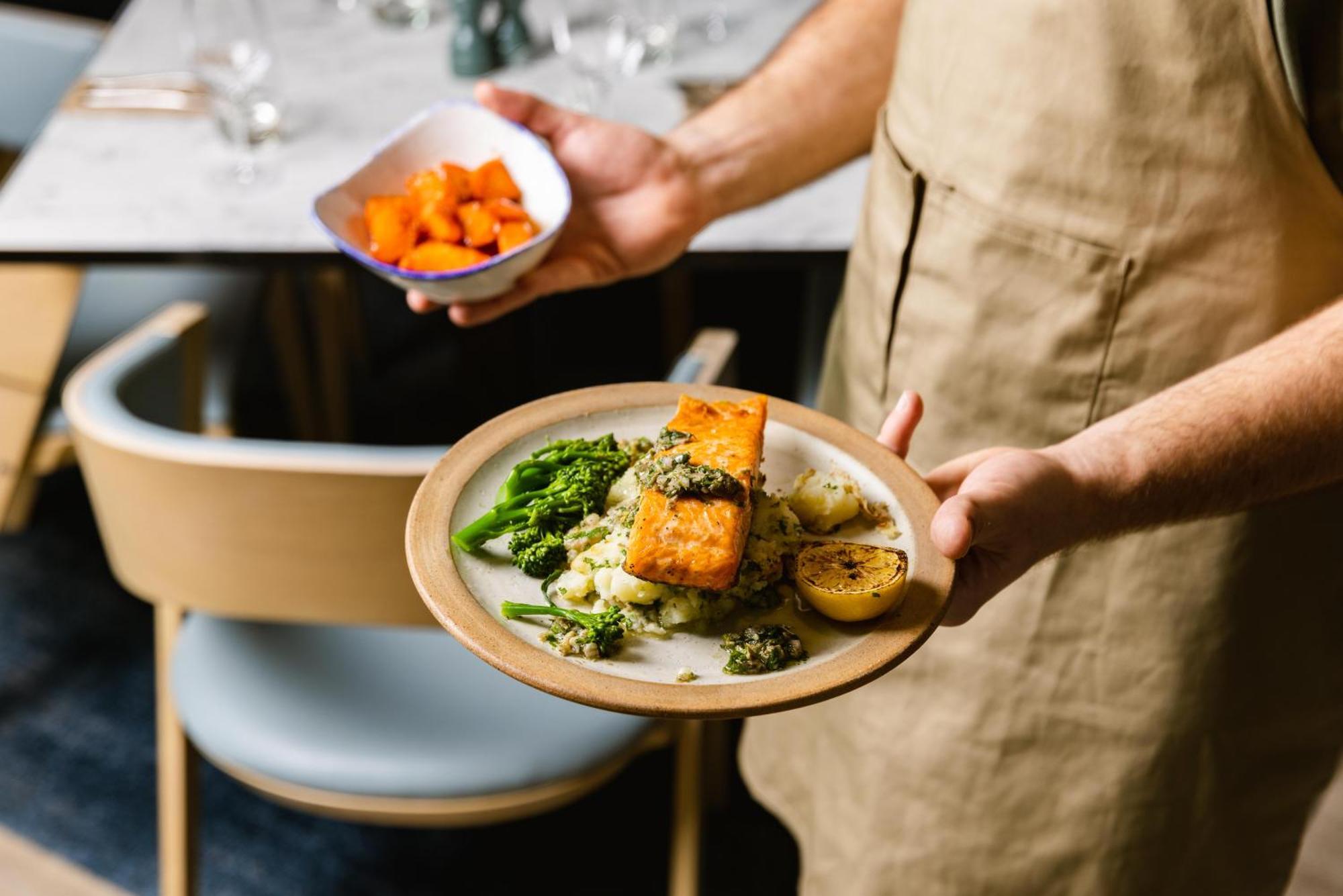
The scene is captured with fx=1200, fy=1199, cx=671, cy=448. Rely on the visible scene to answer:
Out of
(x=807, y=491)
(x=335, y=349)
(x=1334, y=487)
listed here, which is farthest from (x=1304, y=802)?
(x=335, y=349)

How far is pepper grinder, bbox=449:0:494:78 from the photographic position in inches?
96.8

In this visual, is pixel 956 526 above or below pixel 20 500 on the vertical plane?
above

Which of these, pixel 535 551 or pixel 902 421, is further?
pixel 902 421

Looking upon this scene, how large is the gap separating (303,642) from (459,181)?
701 mm

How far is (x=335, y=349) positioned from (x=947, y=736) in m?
2.03

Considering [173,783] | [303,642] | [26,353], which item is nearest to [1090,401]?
[303,642]

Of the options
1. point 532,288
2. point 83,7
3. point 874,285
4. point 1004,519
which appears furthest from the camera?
point 83,7

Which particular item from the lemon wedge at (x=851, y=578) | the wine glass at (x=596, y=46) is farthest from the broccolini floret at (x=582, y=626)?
the wine glass at (x=596, y=46)

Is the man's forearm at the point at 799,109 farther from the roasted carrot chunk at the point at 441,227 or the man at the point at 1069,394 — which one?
the roasted carrot chunk at the point at 441,227

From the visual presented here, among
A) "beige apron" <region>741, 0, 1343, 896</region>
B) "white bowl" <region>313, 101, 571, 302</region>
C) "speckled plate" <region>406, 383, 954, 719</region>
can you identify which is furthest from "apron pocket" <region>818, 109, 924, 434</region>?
"white bowl" <region>313, 101, 571, 302</region>

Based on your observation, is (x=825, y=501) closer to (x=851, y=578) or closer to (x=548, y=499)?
(x=851, y=578)

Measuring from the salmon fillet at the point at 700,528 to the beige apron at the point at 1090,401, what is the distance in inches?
15.6

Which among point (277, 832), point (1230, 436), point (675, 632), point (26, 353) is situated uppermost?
point (1230, 436)

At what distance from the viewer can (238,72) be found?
2.28m
